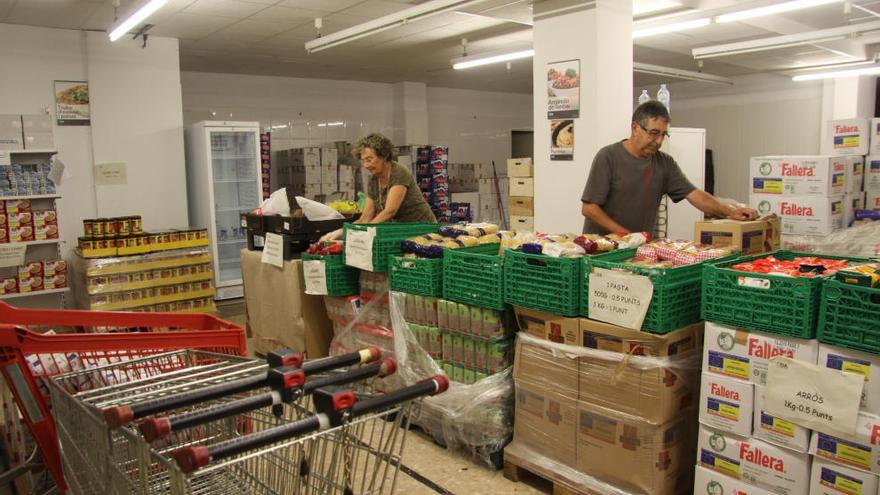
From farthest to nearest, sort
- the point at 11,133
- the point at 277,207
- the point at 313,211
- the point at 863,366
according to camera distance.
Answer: the point at 11,133, the point at 277,207, the point at 313,211, the point at 863,366

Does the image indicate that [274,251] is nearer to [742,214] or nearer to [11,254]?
[11,254]

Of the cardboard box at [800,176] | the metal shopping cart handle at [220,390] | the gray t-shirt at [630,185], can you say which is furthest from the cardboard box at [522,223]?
the metal shopping cart handle at [220,390]

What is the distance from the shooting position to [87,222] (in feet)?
20.9

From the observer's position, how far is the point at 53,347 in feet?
7.44

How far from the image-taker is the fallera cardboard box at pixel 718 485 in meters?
2.40

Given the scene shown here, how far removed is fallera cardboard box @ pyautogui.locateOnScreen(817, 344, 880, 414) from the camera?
80.6 inches

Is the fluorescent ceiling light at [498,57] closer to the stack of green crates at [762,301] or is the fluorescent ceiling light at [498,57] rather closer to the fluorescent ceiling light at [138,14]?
the fluorescent ceiling light at [138,14]

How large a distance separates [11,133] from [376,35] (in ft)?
13.0

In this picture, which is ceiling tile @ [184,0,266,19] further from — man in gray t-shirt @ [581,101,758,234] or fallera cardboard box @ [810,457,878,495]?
fallera cardboard box @ [810,457,878,495]

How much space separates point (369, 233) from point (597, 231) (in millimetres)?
1426

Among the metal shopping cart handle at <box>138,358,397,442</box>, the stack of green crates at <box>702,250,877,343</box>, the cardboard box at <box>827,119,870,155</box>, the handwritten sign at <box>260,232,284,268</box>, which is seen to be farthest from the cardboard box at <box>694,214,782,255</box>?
the cardboard box at <box>827,119,870,155</box>

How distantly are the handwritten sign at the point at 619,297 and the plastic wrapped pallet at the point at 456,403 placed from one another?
72 centimetres

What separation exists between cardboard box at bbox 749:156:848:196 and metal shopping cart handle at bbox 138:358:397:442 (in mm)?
4526

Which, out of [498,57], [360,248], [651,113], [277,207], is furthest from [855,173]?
[277,207]
